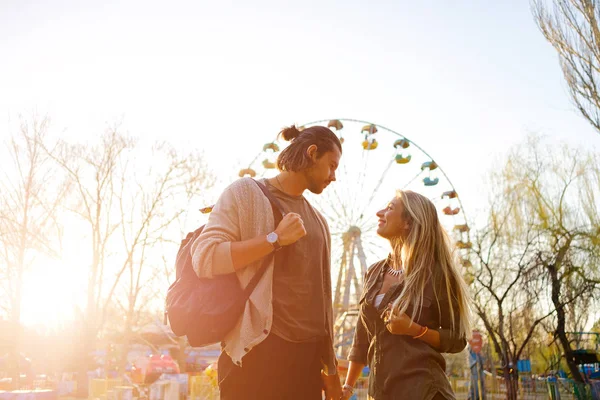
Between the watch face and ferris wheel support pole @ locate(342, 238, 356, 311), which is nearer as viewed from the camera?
the watch face

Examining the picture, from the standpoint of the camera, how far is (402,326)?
9.24ft

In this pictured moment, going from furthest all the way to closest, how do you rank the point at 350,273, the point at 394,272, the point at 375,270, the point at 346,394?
1. the point at 350,273
2. the point at 375,270
3. the point at 394,272
4. the point at 346,394

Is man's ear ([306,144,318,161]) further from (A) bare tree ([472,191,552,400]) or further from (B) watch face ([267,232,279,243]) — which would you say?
(A) bare tree ([472,191,552,400])

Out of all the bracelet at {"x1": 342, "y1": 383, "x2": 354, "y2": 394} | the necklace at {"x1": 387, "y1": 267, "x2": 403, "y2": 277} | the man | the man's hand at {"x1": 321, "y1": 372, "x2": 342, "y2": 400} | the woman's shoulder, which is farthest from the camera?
the woman's shoulder

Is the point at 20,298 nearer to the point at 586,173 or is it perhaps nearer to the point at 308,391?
the point at 586,173

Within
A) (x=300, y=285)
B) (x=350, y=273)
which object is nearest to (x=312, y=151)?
(x=300, y=285)

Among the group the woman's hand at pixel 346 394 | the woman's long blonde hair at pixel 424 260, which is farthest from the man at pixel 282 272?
the woman's long blonde hair at pixel 424 260

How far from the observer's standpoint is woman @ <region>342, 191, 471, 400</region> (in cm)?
282

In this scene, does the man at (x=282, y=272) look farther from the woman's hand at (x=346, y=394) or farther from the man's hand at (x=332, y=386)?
the woman's hand at (x=346, y=394)

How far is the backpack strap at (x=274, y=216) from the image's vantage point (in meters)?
2.34

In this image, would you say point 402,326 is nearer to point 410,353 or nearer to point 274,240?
point 410,353

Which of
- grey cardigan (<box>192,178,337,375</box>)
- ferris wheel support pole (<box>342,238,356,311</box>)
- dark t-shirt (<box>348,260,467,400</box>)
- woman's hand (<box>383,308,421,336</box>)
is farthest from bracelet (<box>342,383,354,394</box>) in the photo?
ferris wheel support pole (<box>342,238,356,311</box>)

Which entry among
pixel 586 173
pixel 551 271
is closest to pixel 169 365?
pixel 551 271

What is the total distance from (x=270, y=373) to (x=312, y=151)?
3.07ft
